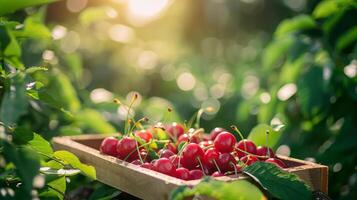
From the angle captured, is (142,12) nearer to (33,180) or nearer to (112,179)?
(112,179)

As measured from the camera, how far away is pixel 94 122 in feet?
5.93

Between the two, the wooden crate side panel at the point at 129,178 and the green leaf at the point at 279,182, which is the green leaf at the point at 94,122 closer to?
the wooden crate side panel at the point at 129,178

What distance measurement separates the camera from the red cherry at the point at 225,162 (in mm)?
1121

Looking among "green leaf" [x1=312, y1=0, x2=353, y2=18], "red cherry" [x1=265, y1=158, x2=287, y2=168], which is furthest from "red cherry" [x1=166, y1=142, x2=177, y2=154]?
"green leaf" [x1=312, y1=0, x2=353, y2=18]

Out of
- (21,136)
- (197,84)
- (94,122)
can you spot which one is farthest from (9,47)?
(197,84)

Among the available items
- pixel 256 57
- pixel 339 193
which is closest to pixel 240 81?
pixel 256 57

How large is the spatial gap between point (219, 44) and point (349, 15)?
3436 millimetres

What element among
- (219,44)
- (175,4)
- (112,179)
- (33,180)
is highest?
(33,180)

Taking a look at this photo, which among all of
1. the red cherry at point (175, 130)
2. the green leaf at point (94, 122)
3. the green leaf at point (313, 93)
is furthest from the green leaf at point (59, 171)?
the green leaf at point (313, 93)

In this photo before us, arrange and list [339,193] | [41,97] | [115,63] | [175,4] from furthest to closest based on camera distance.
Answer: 1. [175,4]
2. [115,63]
3. [339,193]
4. [41,97]

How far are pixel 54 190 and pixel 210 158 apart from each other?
30 centimetres

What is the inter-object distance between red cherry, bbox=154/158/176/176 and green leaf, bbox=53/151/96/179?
0.38ft

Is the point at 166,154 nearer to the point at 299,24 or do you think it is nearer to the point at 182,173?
the point at 182,173

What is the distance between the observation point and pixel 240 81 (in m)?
3.06
